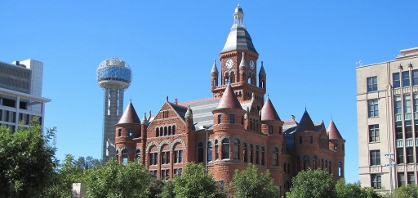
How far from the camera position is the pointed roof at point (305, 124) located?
329 feet

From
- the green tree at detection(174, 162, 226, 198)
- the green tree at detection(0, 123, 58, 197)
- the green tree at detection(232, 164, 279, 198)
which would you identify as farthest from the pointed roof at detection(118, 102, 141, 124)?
the green tree at detection(0, 123, 58, 197)

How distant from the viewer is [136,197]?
2076 inches

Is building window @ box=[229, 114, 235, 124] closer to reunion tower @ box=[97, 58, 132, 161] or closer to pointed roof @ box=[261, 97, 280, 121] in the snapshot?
pointed roof @ box=[261, 97, 280, 121]

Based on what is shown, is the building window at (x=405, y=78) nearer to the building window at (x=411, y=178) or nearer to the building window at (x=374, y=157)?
the building window at (x=374, y=157)

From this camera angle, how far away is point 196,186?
60781mm

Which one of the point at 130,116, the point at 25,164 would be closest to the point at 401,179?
the point at 130,116

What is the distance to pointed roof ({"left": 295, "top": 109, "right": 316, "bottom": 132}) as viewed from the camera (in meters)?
100

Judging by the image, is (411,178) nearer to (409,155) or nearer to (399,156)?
(409,155)

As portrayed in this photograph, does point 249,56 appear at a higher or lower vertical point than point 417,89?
higher

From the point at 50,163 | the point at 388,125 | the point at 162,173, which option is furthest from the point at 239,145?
the point at 50,163

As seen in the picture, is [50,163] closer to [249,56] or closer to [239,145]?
[239,145]

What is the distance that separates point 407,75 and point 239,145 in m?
24.4

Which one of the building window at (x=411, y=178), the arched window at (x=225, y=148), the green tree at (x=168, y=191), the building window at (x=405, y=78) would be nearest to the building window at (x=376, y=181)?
the building window at (x=411, y=178)

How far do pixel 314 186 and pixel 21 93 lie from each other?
90597mm
